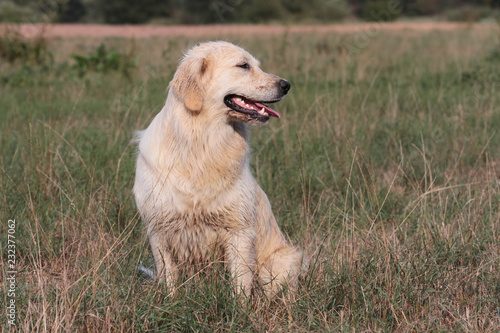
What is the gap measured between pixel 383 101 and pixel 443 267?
4042mm

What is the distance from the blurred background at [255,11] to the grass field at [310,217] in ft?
17.1

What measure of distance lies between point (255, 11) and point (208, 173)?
1666 cm

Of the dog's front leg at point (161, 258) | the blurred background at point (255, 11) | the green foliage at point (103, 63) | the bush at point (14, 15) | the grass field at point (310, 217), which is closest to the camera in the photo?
the grass field at point (310, 217)

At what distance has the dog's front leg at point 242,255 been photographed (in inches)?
112

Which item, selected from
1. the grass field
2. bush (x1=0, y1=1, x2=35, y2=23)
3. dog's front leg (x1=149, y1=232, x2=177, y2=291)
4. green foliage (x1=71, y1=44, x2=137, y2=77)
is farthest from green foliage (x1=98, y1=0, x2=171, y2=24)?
dog's front leg (x1=149, y1=232, x2=177, y2=291)

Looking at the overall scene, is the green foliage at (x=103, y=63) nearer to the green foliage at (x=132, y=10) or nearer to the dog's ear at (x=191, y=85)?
the dog's ear at (x=191, y=85)

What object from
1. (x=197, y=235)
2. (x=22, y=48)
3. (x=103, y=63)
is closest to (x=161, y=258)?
(x=197, y=235)

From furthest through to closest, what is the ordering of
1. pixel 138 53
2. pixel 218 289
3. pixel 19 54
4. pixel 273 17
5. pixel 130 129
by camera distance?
pixel 273 17 → pixel 138 53 → pixel 19 54 → pixel 130 129 → pixel 218 289

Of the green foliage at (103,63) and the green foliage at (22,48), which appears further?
the green foliage at (22,48)

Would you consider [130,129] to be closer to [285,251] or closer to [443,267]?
[285,251]

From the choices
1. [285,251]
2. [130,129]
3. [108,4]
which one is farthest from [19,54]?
[108,4]

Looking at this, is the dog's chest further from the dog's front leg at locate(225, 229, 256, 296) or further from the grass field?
the grass field

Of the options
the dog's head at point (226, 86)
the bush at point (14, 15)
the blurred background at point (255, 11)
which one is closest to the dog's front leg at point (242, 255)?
the dog's head at point (226, 86)

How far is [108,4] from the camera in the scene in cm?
3167
